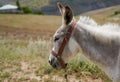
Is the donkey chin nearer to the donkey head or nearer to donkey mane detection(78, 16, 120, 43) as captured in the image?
the donkey head

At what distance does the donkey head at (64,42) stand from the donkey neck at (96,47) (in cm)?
11

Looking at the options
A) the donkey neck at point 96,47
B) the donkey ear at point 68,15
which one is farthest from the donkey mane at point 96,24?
the donkey ear at point 68,15

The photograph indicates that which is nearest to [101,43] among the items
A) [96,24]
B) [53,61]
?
[96,24]

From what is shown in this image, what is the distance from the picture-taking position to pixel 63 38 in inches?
199

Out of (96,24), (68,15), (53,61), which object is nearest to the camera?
(68,15)

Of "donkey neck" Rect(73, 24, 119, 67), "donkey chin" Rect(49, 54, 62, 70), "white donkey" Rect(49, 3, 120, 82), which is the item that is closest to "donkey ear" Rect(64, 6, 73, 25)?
"white donkey" Rect(49, 3, 120, 82)

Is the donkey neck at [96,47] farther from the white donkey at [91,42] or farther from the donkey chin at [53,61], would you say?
the donkey chin at [53,61]

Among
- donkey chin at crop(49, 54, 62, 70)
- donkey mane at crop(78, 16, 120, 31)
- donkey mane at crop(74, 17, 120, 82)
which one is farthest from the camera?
donkey chin at crop(49, 54, 62, 70)

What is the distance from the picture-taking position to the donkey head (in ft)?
15.9

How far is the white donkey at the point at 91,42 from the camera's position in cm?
466

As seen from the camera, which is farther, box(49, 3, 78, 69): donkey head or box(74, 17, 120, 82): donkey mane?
box(49, 3, 78, 69): donkey head

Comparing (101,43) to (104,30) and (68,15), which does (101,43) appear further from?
(68,15)

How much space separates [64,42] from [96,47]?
1.81 feet

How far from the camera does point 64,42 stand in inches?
199
